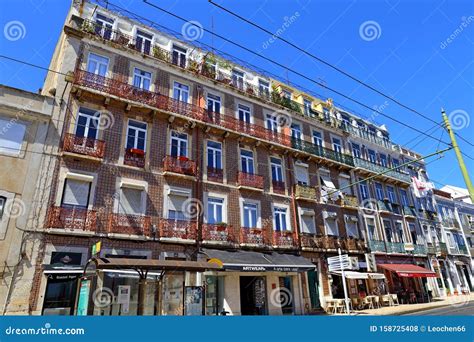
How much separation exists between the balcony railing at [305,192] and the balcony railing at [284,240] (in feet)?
8.69

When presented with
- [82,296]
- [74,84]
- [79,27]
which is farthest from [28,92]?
[82,296]

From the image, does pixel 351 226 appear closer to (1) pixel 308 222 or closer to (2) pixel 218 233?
(1) pixel 308 222

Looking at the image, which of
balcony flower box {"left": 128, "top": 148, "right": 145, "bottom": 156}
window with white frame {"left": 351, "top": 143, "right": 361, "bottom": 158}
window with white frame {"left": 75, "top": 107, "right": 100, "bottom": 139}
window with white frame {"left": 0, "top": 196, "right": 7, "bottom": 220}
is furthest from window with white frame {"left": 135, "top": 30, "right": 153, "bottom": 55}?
window with white frame {"left": 351, "top": 143, "right": 361, "bottom": 158}

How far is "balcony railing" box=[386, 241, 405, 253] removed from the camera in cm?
2351

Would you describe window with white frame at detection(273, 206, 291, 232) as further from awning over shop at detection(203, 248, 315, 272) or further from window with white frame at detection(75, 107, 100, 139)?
window with white frame at detection(75, 107, 100, 139)

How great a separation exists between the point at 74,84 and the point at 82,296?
30.8 feet

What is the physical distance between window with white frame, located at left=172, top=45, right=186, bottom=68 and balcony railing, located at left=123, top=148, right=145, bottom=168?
6420 millimetres

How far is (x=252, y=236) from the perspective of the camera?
16.5 meters

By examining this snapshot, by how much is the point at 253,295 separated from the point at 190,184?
6694 mm

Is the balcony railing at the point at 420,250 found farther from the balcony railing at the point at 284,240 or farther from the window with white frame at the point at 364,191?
the balcony railing at the point at 284,240

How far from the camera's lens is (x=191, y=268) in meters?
9.62

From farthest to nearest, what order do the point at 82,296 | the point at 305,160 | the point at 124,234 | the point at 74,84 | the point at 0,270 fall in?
the point at 305,160 → the point at 74,84 → the point at 124,234 → the point at 0,270 → the point at 82,296

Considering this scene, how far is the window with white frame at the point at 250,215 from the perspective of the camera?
1706cm

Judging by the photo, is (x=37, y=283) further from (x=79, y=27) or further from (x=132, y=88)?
(x=79, y=27)
